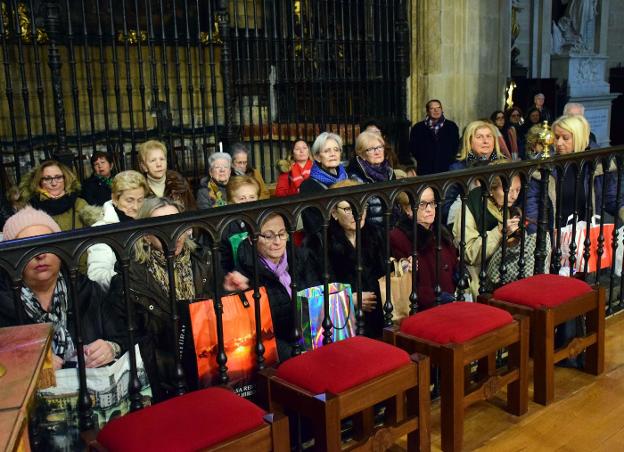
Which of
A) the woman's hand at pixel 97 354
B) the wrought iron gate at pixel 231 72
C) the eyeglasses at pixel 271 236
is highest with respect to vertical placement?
the wrought iron gate at pixel 231 72

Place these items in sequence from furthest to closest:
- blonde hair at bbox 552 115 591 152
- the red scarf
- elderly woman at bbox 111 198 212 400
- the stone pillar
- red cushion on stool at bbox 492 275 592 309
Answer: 1. the stone pillar
2. the red scarf
3. blonde hair at bbox 552 115 591 152
4. red cushion on stool at bbox 492 275 592 309
5. elderly woman at bbox 111 198 212 400

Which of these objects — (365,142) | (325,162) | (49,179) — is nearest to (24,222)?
(49,179)

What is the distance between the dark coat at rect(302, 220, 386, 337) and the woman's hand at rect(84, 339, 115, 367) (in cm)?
105

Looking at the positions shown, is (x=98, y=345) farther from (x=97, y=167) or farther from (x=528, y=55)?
(x=528, y=55)

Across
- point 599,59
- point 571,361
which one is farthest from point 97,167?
point 599,59

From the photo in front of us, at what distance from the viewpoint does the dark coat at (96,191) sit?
584 centimetres

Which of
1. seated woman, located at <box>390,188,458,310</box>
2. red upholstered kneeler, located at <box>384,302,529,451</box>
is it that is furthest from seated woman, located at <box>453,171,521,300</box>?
red upholstered kneeler, located at <box>384,302,529,451</box>

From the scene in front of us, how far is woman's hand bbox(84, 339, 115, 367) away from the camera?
9.20 feet

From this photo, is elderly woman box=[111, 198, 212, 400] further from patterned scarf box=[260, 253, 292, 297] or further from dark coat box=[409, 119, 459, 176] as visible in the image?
dark coat box=[409, 119, 459, 176]

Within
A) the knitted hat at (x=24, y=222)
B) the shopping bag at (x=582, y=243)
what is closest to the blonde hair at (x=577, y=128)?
the shopping bag at (x=582, y=243)

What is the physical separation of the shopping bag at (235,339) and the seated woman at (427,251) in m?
1.16

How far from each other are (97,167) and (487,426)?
420 centimetres

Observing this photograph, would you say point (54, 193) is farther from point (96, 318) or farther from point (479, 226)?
point (479, 226)

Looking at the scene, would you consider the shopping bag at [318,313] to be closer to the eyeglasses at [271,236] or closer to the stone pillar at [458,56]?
the eyeglasses at [271,236]
